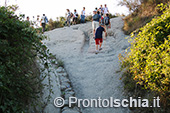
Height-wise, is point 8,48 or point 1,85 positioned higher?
point 8,48

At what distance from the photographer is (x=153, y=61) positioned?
19.3 ft

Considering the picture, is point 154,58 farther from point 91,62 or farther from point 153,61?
point 91,62

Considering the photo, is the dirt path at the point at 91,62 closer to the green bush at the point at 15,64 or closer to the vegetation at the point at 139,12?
the vegetation at the point at 139,12

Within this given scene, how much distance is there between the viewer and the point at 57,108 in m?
6.34

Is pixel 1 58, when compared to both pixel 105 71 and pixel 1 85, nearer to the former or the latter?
pixel 1 85

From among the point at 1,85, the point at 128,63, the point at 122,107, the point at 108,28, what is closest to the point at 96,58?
the point at 128,63

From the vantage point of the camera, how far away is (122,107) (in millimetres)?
6676

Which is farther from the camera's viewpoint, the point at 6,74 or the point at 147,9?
the point at 147,9

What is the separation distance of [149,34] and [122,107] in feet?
8.18

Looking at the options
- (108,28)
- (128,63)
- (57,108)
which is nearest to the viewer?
(57,108)

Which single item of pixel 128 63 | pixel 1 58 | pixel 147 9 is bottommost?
pixel 128 63

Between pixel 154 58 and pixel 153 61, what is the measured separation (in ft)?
0.38

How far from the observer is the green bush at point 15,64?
→ 3830mm

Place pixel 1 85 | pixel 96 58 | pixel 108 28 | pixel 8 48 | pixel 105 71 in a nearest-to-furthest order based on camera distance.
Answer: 1. pixel 1 85
2. pixel 8 48
3. pixel 105 71
4. pixel 96 58
5. pixel 108 28
